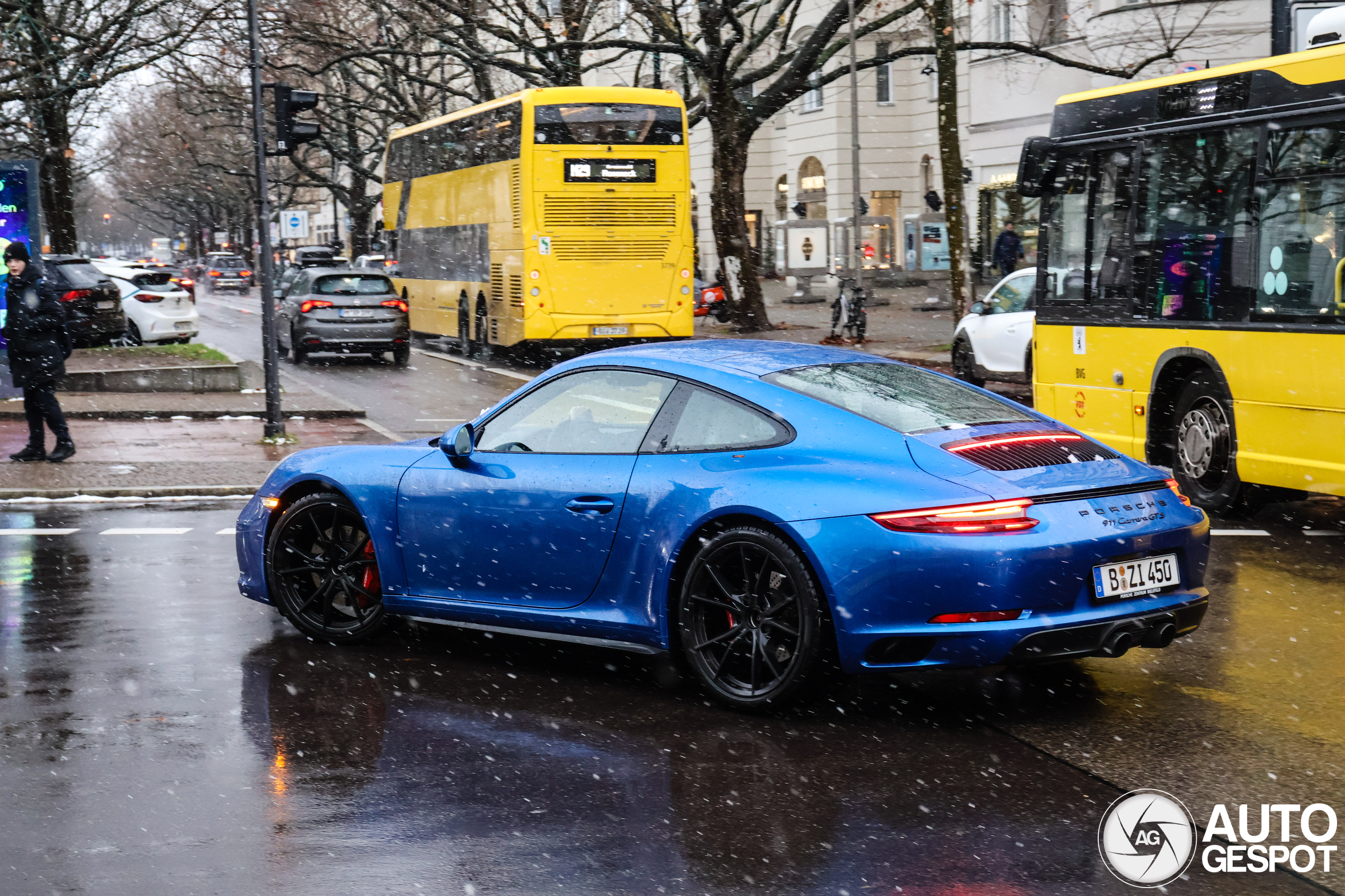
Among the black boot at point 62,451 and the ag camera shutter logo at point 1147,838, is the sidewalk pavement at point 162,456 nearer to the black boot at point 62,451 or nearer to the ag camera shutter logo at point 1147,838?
the black boot at point 62,451

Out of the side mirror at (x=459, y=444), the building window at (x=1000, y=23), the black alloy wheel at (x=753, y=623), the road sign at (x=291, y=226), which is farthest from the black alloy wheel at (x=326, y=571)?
the road sign at (x=291, y=226)

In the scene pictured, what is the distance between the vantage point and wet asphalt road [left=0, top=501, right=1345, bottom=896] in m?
4.34

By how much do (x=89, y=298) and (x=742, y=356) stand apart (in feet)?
76.7

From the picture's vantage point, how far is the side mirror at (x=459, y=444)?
6.63m

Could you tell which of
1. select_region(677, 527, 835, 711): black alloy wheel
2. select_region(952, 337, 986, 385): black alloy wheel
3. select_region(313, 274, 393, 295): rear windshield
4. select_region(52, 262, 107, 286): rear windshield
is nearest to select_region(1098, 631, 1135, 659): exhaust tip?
select_region(677, 527, 835, 711): black alloy wheel

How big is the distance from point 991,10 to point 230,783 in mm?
36243

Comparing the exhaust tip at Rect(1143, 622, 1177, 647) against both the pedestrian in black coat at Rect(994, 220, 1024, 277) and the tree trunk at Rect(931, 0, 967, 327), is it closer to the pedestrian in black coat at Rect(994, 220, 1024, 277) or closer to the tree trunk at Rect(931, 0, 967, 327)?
the tree trunk at Rect(931, 0, 967, 327)

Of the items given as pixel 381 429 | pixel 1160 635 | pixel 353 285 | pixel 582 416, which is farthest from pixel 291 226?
pixel 1160 635

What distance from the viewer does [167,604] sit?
826 centimetres

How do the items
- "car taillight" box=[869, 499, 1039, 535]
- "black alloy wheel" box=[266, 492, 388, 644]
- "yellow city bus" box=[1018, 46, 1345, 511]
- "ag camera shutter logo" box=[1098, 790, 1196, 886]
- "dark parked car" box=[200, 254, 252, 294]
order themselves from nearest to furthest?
"ag camera shutter logo" box=[1098, 790, 1196, 886] → "car taillight" box=[869, 499, 1039, 535] → "black alloy wheel" box=[266, 492, 388, 644] → "yellow city bus" box=[1018, 46, 1345, 511] → "dark parked car" box=[200, 254, 252, 294]

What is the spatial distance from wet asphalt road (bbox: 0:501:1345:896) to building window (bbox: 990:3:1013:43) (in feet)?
107

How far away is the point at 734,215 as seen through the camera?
1251 inches

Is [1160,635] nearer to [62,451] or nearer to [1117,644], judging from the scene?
[1117,644]

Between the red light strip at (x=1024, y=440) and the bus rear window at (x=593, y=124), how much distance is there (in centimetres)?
1913
